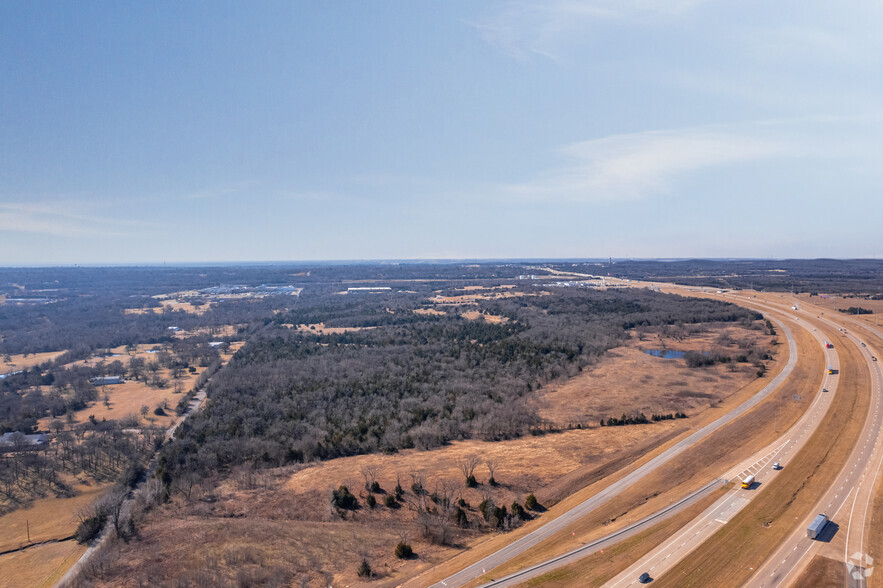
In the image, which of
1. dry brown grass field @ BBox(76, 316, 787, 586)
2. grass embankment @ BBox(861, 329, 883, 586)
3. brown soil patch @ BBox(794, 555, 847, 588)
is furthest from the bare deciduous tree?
grass embankment @ BBox(861, 329, 883, 586)

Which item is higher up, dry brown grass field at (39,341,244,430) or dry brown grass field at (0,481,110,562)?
dry brown grass field at (39,341,244,430)

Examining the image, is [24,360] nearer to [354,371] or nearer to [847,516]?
[354,371]

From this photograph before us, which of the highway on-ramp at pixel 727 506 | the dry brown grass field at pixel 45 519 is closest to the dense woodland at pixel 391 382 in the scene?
the dry brown grass field at pixel 45 519

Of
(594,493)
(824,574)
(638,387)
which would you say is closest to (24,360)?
(594,493)

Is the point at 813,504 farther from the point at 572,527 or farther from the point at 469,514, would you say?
the point at 469,514

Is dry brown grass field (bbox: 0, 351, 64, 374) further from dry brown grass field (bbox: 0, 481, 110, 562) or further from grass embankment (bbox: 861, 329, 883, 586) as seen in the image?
grass embankment (bbox: 861, 329, 883, 586)

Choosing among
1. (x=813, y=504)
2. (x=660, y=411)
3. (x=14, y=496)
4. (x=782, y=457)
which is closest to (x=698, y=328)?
(x=660, y=411)
